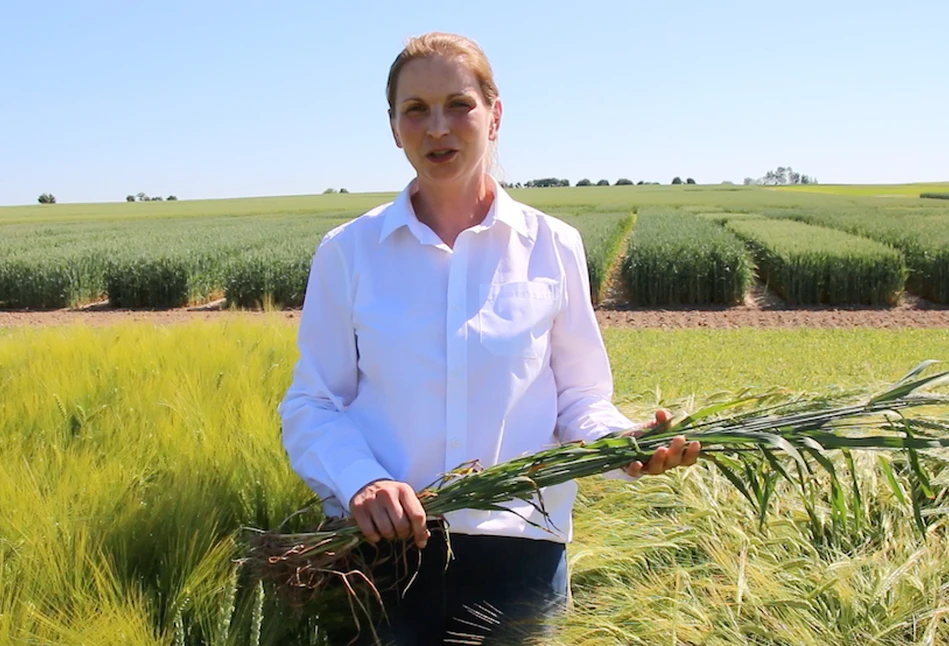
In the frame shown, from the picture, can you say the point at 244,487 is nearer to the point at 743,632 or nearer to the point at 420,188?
the point at 420,188

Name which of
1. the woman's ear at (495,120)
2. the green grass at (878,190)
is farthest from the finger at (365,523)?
the green grass at (878,190)

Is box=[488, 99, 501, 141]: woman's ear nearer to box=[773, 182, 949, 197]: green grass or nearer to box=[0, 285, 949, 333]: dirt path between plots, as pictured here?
box=[0, 285, 949, 333]: dirt path between plots

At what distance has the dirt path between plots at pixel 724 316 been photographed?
11602mm

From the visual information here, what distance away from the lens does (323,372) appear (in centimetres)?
162

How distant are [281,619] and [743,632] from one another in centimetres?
94

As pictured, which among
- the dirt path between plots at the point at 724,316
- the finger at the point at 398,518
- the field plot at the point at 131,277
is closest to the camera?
the finger at the point at 398,518

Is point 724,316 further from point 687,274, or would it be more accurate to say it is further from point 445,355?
point 445,355

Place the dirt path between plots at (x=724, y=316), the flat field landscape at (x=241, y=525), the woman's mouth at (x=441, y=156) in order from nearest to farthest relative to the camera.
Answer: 1. the flat field landscape at (x=241, y=525)
2. the woman's mouth at (x=441, y=156)
3. the dirt path between plots at (x=724, y=316)

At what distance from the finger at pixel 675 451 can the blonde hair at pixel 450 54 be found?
74cm

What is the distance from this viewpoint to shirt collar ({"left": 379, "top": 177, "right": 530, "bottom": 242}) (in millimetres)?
1598

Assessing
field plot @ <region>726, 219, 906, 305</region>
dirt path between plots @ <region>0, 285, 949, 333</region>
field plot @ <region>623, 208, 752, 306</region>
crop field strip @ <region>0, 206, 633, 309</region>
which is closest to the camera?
dirt path between plots @ <region>0, 285, 949, 333</region>

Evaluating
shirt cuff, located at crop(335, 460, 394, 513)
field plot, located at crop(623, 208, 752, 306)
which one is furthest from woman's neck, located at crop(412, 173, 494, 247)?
field plot, located at crop(623, 208, 752, 306)

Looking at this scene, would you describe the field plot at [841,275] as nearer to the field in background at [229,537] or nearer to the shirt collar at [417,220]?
the field in background at [229,537]

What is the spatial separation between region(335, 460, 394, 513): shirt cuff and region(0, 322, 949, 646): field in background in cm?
23
